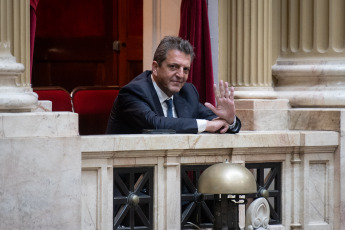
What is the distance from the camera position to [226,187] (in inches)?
192

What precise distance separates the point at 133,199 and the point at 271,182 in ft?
3.47

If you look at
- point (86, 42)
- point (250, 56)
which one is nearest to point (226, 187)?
point (250, 56)

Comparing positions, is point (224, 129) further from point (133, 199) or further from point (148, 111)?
point (133, 199)

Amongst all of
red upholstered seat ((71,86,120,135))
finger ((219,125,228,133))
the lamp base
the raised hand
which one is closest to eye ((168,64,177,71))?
the raised hand

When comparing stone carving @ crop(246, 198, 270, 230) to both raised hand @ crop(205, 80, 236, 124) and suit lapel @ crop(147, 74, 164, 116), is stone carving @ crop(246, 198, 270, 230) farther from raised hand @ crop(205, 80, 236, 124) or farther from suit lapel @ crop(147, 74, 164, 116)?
suit lapel @ crop(147, 74, 164, 116)

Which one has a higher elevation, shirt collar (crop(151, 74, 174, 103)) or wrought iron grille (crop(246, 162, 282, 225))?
shirt collar (crop(151, 74, 174, 103))

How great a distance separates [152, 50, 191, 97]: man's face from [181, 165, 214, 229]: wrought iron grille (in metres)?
0.73

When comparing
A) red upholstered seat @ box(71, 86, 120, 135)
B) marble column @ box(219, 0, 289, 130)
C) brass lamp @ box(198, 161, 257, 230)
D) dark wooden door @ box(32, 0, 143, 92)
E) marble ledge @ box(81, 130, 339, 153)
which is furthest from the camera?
dark wooden door @ box(32, 0, 143, 92)

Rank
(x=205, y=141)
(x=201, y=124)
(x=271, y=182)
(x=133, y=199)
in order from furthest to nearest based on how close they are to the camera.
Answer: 1. (x=271, y=182)
2. (x=201, y=124)
3. (x=205, y=141)
4. (x=133, y=199)

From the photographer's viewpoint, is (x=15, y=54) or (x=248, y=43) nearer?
(x=15, y=54)

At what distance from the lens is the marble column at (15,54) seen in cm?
501

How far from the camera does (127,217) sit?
526 centimetres

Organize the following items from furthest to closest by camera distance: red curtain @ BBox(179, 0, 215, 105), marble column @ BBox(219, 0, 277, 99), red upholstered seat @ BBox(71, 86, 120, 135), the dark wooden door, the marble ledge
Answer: the dark wooden door < red upholstered seat @ BBox(71, 86, 120, 135) < red curtain @ BBox(179, 0, 215, 105) < marble column @ BBox(219, 0, 277, 99) < the marble ledge

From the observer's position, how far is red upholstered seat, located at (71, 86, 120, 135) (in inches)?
335
